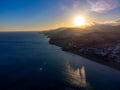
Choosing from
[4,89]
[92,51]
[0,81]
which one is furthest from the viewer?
[92,51]

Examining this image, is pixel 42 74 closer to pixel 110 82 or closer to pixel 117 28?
pixel 110 82

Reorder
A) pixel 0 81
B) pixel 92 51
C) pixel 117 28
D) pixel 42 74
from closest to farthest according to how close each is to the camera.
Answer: pixel 0 81 < pixel 42 74 < pixel 92 51 < pixel 117 28

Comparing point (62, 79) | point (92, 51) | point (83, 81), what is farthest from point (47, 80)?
point (92, 51)

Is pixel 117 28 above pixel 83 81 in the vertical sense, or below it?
above

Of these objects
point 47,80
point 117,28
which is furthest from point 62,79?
point 117,28

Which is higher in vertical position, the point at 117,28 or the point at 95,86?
the point at 117,28

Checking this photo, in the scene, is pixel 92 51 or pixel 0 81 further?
pixel 92 51

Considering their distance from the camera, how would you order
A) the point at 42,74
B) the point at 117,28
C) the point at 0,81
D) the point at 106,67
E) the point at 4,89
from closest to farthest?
the point at 4,89
the point at 0,81
the point at 42,74
the point at 106,67
the point at 117,28

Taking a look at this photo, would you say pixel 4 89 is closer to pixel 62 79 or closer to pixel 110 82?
pixel 62 79

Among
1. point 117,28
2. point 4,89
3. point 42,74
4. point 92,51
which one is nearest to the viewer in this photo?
point 4,89
